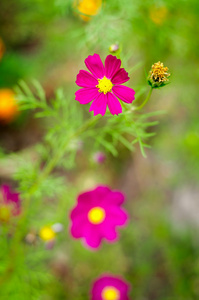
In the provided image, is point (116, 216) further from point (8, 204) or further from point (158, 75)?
point (158, 75)

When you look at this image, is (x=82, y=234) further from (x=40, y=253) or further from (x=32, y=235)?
(x=40, y=253)

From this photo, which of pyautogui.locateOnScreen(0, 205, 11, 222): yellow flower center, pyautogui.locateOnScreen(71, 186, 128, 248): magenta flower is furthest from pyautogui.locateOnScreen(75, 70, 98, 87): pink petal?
pyautogui.locateOnScreen(0, 205, 11, 222): yellow flower center

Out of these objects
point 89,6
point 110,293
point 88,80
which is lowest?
point 110,293

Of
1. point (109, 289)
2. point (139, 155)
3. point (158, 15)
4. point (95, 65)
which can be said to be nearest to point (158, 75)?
point (95, 65)

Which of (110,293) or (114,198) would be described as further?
(110,293)

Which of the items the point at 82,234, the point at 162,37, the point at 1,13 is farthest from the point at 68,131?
the point at 1,13

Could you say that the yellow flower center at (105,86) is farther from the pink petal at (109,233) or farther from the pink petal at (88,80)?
the pink petal at (109,233)
